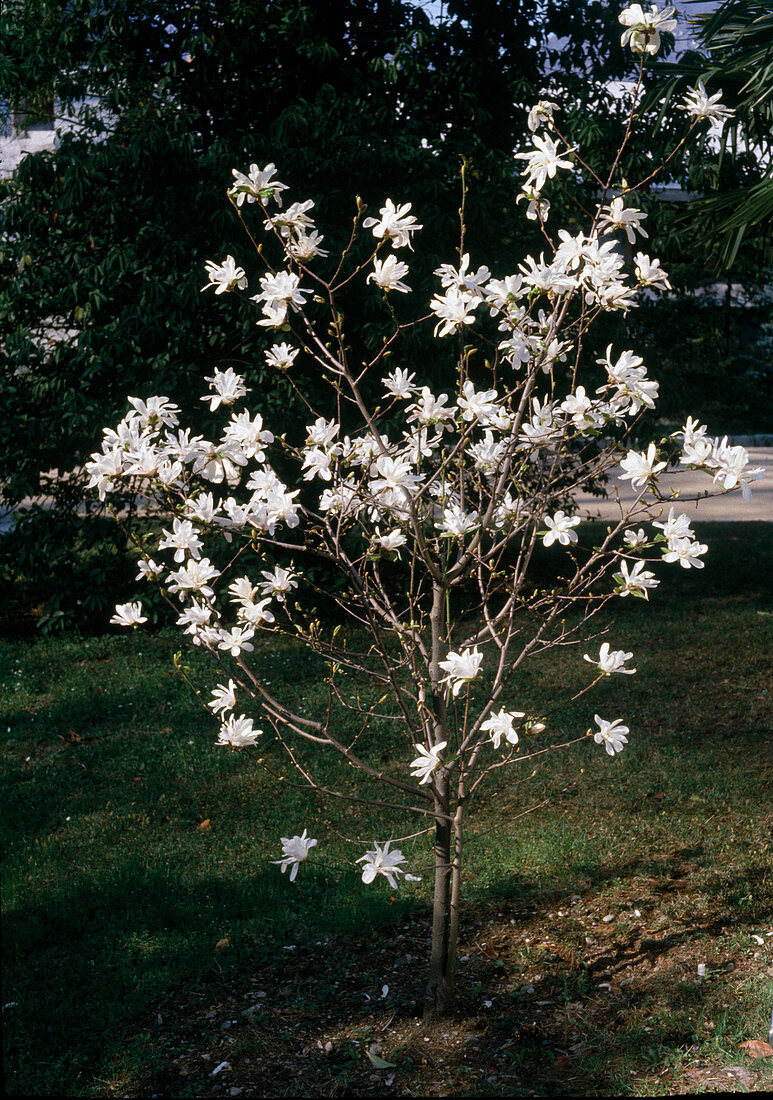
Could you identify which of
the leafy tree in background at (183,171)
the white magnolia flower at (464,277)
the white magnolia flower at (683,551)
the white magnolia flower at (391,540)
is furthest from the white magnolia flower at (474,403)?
the leafy tree in background at (183,171)

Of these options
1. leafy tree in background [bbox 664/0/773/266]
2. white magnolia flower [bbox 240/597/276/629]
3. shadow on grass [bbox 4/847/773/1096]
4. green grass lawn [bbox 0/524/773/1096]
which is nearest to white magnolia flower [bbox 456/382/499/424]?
white magnolia flower [bbox 240/597/276/629]

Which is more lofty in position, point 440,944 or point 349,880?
point 440,944

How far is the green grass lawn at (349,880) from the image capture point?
281 centimetres

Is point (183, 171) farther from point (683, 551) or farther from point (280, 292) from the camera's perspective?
point (683, 551)

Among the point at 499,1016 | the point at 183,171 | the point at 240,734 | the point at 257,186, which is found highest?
the point at 183,171

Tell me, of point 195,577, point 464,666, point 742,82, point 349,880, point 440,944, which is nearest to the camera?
point 464,666

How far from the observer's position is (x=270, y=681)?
6230 mm

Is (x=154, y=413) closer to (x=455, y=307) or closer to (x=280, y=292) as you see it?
(x=280, y=292)

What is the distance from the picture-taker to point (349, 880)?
12.5 feet

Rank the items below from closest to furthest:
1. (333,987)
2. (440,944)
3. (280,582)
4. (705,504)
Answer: (280,582) → (440,944) → (333,987) → (705,504)

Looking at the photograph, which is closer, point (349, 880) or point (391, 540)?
point (391, 540)

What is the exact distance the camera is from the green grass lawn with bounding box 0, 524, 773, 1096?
9.21 ft

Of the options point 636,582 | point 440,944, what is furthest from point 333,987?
point 636,582

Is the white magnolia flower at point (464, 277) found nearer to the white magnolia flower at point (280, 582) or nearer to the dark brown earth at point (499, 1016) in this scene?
the white magnolia flower at point (280, 582)
